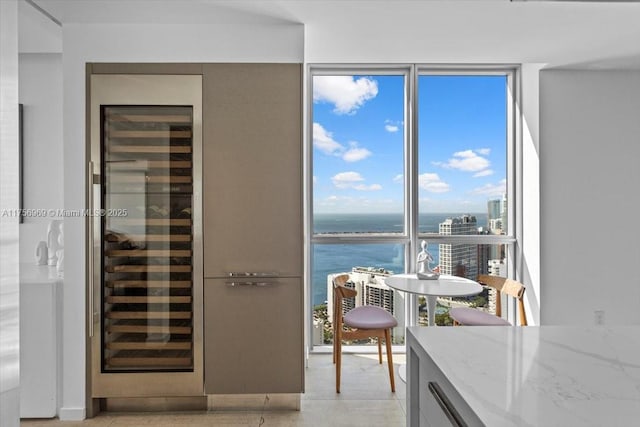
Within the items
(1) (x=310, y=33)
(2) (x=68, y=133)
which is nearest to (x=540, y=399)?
(1) (x=310, y=33)

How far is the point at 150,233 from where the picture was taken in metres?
2.64

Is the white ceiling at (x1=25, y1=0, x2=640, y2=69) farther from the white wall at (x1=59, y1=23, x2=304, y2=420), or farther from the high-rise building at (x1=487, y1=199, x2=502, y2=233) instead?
the high-rise building at (x1=487, y1=199, x2=502, y2=233)

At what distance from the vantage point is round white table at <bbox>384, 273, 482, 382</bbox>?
9.52ft

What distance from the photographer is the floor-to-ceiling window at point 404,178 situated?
3770 millimetres

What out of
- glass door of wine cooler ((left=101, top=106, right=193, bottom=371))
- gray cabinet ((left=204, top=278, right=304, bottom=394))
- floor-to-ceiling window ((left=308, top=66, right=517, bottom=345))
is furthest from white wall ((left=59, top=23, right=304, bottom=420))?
floor-to-ceiling window ((left=308, top=66, right=517, bottom=345))

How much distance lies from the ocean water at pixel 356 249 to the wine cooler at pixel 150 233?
1.39 m

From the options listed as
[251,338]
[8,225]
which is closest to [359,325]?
[251,338]

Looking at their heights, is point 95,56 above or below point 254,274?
above

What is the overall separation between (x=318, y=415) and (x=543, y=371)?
6.43 ft

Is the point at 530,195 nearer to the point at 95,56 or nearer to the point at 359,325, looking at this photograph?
the point at 359,325

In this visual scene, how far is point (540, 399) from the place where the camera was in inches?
33.8

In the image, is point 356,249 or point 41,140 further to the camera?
point 356,249

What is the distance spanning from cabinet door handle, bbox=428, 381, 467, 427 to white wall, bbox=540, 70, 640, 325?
9.29 ft

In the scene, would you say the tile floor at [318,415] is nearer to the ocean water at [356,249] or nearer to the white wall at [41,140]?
the ocean water at [356,249]
